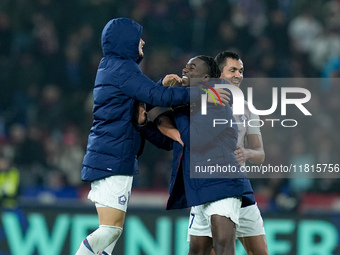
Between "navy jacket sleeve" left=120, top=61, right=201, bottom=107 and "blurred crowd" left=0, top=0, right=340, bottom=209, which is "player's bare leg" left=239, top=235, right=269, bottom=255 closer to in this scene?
"navy jacket sleeve" left=120, top=61, right=201, bottom=107

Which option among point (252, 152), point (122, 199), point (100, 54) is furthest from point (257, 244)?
point (100, 54)

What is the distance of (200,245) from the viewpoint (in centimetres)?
546

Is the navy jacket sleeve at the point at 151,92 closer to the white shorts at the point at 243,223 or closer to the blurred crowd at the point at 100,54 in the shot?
the white shorts at the point at 243,223

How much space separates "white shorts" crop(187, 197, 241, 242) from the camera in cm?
513

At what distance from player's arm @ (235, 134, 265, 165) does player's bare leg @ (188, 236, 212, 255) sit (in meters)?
0.61

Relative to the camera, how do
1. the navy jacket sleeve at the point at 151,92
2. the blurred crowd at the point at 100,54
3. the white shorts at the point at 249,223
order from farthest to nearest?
1. the blurred crowd at the point at 100,54
2. the white shorts at the point at 249,223
3. the navy jacket sleeve at the point at 151,92

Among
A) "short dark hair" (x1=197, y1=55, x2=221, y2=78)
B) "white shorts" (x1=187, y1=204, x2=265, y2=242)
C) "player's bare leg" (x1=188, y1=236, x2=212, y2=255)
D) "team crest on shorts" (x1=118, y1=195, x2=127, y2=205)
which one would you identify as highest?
"short dark hair" (x1=197, y1=55, x2=221, y2=78)

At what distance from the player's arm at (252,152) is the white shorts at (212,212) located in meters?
0.30

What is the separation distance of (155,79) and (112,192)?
6722 mm

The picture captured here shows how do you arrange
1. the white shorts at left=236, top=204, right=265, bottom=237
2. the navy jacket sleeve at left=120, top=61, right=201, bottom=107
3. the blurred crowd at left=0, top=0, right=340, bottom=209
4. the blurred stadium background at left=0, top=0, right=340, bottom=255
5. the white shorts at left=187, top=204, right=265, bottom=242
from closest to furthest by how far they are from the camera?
the navy jacket sleeve at left=120, top=61, right=201, bottom=107, the white shorts at left=187, top=204, right=265, bottom=242, the white shorts at left=236, top=204, right=265, bottom=237, the blurred stadium background at left=0, top=0, right=340, bottom=255, the blurred crowd at left=0, top=0, right=340, bottom=209

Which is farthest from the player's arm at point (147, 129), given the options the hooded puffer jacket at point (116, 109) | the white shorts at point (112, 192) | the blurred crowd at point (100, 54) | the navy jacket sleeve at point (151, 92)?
the blurred crowd at point (100, 54)

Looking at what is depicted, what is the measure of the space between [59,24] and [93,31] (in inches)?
26.8

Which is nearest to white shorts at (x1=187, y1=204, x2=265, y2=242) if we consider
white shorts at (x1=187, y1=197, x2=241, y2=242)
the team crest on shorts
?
white shorts at (x1=187, y1=197, x2=241, y2=242)

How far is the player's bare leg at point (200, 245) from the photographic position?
17.9 feet
